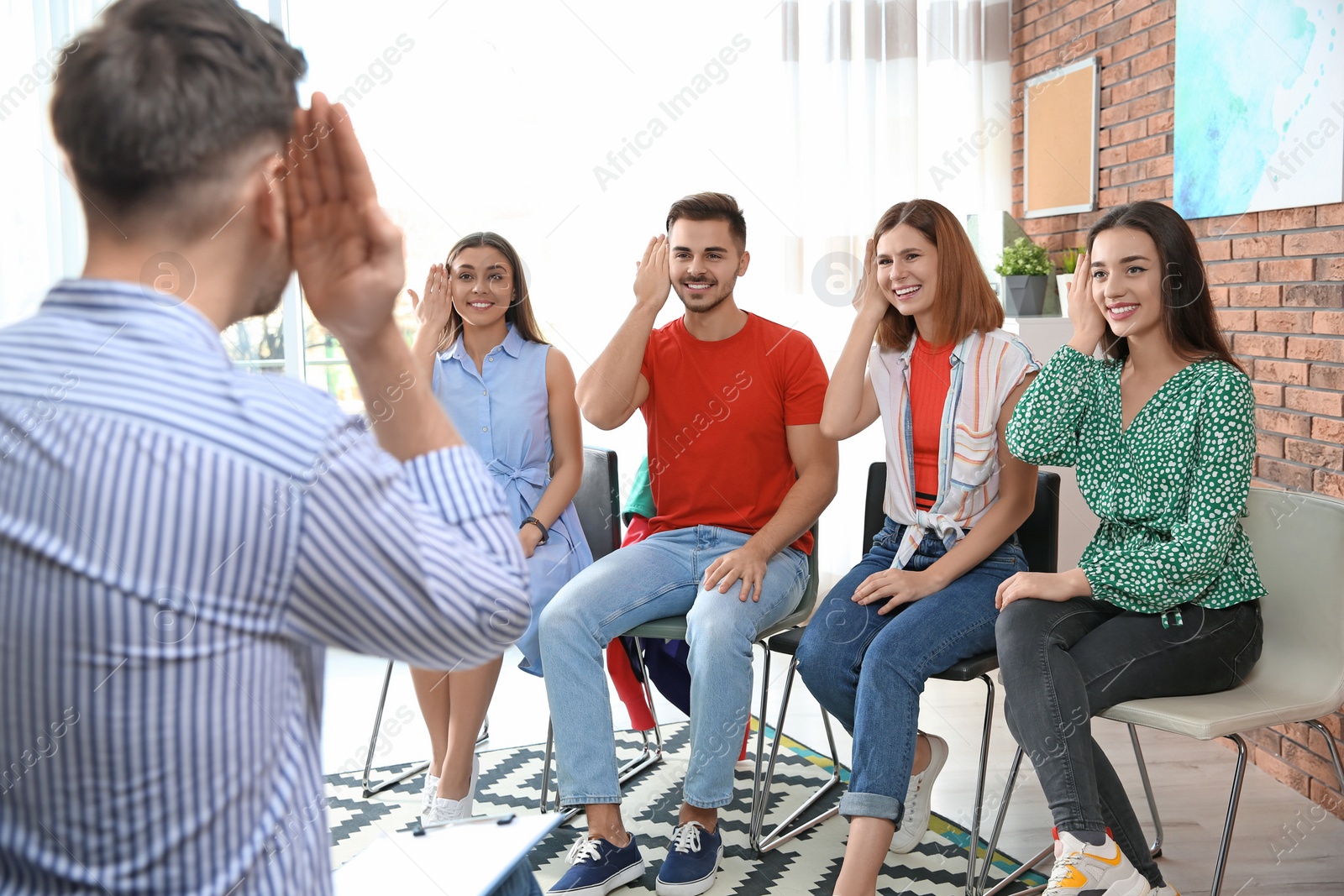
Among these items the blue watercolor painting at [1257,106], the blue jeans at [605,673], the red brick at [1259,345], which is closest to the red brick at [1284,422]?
the red brick at [1259,345]

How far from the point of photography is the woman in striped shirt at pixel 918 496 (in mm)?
Answer: 1966

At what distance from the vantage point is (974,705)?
3141mm

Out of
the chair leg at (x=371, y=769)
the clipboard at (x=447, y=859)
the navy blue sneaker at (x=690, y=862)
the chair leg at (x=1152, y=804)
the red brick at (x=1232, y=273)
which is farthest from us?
the red brick at (x=1232, y=273)

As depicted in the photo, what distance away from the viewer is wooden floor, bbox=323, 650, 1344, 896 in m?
2.15

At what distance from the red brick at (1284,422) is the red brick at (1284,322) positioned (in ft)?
0.64

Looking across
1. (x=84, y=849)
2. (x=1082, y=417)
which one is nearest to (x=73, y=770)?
(x=84, y=849)

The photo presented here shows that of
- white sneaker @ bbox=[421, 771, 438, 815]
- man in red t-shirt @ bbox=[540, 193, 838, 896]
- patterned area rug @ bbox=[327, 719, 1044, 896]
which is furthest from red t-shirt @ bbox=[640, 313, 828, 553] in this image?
white sneaker @ bbox=[421, 771, 438, 815]

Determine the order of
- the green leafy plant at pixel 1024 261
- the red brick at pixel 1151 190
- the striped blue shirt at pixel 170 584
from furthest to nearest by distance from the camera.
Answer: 1. the green leafy plant at pixel 1024 261
2. the red brick at pixel 1151 190
3. the striped blue shirt at pixel 170 584

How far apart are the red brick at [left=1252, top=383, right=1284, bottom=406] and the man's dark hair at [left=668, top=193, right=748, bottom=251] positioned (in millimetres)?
1277

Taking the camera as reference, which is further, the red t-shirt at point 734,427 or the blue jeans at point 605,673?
the red t-shirt at point 734,427

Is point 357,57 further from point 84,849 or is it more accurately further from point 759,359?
point 84,849

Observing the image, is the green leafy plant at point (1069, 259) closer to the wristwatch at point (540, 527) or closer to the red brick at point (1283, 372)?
the red brick at point (1283, 372)

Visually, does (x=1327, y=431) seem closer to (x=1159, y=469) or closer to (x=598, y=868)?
(x=1159, y=469)

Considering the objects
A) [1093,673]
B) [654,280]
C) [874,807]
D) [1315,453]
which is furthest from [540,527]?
[1315,453]
